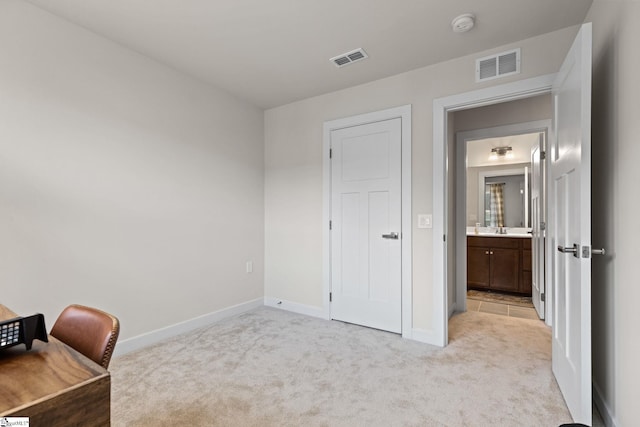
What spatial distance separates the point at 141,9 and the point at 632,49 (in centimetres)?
276

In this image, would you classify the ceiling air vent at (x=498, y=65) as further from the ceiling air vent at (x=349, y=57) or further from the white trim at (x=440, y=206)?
the ceiling air vent at (x=349, y=57)

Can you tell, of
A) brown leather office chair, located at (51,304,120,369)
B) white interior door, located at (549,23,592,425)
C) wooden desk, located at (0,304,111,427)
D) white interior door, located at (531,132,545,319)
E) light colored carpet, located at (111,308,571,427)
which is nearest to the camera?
wooden desk, located at (0,304,111,427)

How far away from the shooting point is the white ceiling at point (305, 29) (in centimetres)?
205

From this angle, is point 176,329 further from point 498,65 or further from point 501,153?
point 501,153

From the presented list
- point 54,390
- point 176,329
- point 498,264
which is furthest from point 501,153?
point 54,390

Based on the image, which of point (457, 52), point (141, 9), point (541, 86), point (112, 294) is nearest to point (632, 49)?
point (541, 86)

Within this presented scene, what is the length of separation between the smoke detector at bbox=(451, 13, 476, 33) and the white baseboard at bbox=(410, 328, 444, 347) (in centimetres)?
242

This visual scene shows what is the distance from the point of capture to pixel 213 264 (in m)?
3.29

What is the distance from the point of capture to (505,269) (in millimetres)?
4508

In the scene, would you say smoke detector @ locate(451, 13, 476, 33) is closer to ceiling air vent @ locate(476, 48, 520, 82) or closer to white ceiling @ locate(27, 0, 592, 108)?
white ceiling @ locate(27, 0, 592, 108)

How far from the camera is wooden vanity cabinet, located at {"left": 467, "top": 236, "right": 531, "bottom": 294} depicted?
4395 millimetres

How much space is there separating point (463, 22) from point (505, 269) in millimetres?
3566

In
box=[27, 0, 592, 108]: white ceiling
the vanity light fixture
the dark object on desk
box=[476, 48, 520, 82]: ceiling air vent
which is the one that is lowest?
the dark object on desk

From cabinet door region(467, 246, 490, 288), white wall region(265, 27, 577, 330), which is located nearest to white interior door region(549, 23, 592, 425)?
white wall region(265, 27, 577, 330)
